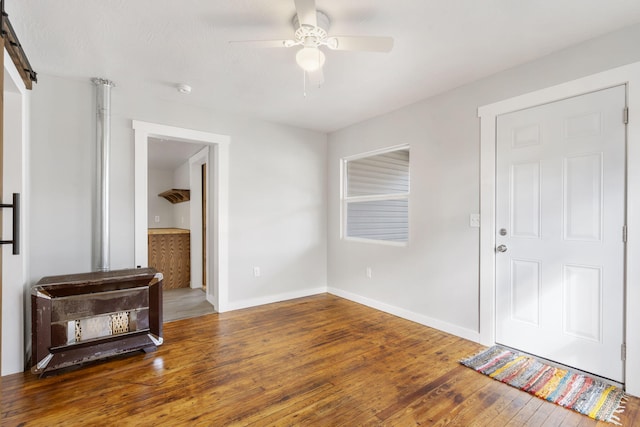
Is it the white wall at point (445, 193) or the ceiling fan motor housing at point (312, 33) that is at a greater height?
the ceiling fan motor housing at point (312, 33)

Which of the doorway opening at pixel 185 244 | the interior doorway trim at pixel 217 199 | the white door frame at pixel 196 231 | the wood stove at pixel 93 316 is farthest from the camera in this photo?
the white door frame at pixel 196 231

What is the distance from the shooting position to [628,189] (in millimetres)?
2164

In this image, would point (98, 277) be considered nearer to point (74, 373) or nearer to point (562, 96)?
point (74, 373)

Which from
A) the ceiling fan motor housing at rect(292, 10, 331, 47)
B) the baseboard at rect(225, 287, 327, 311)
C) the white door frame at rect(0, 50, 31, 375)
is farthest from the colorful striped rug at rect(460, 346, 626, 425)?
the white door frame at rect(0, 50, 31, 375)

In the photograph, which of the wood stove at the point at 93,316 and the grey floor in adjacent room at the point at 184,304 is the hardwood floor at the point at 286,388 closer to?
the wood stove at the point at 93,316

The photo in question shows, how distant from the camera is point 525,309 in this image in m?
2.69

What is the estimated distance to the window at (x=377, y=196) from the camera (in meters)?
3.80

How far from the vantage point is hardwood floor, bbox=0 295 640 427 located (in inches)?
75.5

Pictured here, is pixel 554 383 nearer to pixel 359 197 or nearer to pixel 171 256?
pixel 359 197

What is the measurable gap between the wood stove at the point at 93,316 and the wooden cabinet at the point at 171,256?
89.3 inches

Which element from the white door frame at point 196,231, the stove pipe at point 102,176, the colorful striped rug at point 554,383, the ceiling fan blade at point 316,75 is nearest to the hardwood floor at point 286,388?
the colorful striped rug at point 554,383

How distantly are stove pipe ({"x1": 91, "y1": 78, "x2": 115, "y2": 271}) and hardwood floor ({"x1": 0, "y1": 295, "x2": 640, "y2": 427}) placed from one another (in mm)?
963

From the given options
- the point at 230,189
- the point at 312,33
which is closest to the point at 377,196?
the point at 230,189

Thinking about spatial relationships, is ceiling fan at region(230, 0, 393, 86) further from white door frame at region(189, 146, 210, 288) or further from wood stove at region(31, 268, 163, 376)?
white door frame at region(189, 146, 210, 288)
